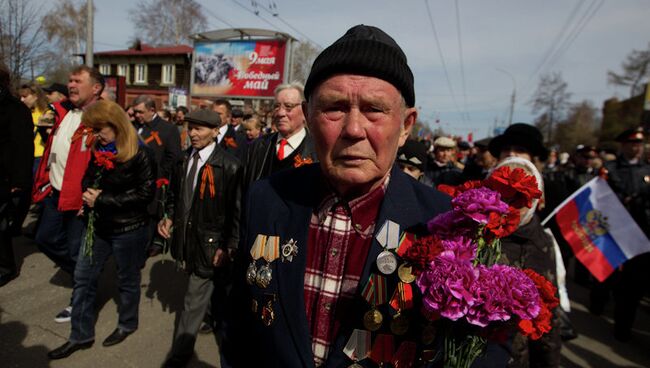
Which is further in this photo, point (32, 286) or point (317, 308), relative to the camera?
point (32, 286)

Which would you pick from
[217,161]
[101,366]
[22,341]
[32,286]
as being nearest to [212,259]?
[217,161]

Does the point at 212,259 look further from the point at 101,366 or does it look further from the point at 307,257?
the point at 307,257

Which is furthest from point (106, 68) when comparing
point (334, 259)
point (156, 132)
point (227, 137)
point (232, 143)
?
point (334, 259)

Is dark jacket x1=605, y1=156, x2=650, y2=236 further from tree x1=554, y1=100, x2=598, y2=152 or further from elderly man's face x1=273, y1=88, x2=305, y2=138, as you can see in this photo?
tree x1=554, y1=100, x2=598, y2=152

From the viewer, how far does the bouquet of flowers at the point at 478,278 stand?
94 cm

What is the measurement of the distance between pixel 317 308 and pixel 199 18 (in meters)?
39.0

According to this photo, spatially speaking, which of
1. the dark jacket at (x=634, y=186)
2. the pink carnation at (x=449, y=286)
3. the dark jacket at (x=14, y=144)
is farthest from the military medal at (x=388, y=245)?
→ the dark jacket at (x=634, y=186)

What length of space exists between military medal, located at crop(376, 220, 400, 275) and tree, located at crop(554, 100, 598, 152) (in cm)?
4386

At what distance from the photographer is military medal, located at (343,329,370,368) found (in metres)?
1.24

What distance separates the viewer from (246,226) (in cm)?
158

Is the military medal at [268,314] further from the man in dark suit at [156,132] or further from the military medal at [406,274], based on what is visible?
the man in dark suit at [156,132]

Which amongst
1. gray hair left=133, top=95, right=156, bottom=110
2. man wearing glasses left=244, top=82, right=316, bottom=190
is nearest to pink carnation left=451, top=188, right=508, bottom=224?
man wearing glasses left=244, top=82, right=316, bottom=190

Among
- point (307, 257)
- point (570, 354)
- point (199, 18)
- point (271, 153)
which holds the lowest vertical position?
point (570, 354)

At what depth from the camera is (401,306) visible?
1.20 m
